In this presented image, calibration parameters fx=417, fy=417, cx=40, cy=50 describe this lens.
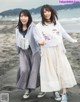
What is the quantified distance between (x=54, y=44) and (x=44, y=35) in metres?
0.18

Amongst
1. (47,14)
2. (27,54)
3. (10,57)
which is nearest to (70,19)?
(10,57)

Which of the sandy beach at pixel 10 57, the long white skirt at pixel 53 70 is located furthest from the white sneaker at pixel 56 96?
the sandy beach at pixel 10 57

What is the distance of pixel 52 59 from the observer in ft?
18.8

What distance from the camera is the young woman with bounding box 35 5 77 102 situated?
570 cm

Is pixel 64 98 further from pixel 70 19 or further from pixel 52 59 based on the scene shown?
pixel 70 19

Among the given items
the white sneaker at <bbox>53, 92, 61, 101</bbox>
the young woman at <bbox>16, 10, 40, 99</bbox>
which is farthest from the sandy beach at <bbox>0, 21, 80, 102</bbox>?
the white sneaker at <bbox>53, 92, 61, 101</bbox>

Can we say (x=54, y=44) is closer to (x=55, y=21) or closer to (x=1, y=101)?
(x=55, y=21)

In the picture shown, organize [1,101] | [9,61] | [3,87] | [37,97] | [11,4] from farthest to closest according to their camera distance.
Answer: [11,4] → [9,61] → [3,87] → [37,97] → [1,101]

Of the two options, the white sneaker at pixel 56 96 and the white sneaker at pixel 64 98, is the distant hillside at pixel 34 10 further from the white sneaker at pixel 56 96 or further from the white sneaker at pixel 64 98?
the white sneaker at pixel 64 98

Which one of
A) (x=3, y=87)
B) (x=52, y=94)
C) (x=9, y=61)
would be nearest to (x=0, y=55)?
(x=9, y=61)

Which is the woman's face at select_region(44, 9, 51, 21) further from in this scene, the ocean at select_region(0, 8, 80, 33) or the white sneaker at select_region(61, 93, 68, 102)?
the ocean at select_region(0, 8, 80, 33)

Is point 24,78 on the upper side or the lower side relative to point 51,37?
lower

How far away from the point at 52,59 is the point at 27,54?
440mm

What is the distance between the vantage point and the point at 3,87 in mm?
6898
